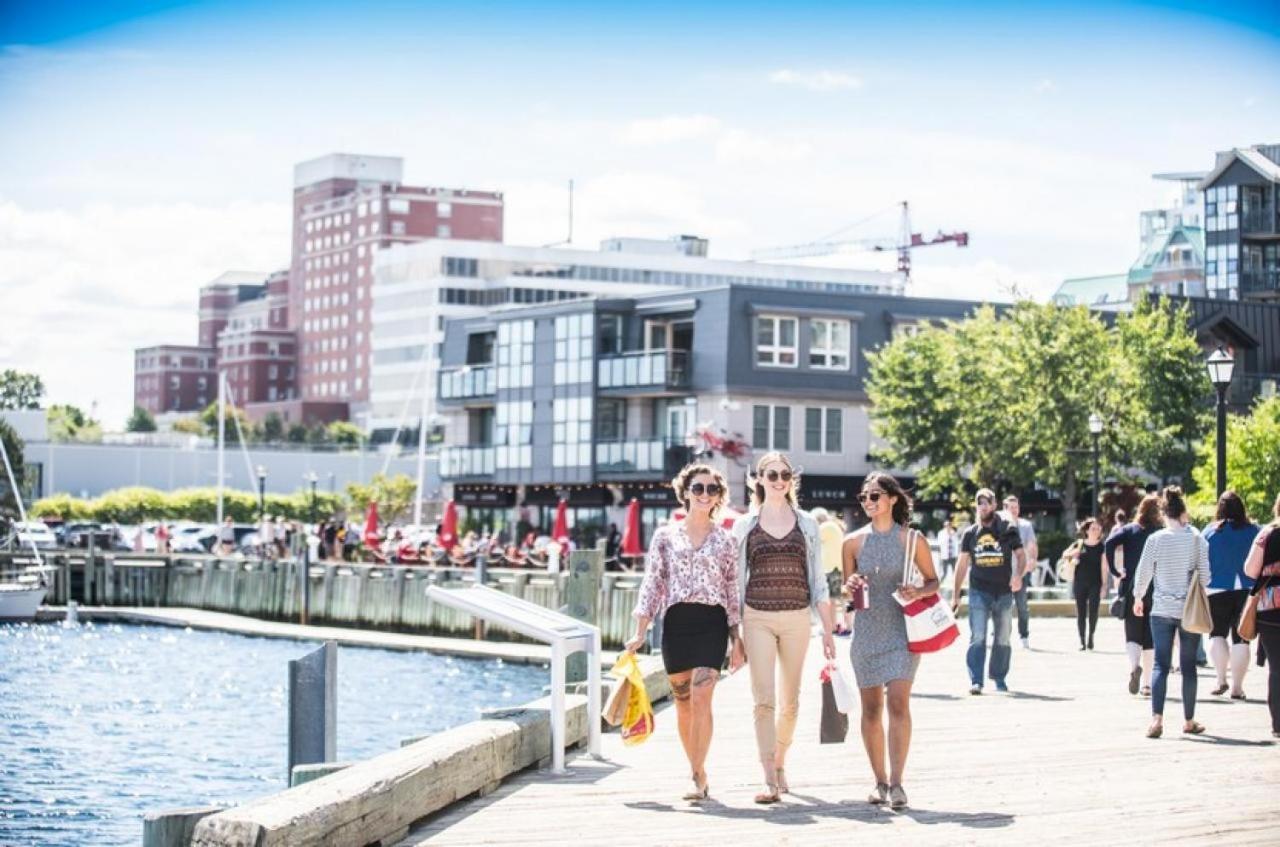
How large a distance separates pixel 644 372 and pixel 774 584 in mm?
55757

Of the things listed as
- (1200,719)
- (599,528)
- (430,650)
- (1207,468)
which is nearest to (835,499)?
(599,528)

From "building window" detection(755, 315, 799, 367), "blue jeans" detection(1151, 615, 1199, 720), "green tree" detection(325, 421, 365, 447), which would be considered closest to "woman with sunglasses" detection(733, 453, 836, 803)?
"blue jeans" detection(1151, 615, 1199, 720)

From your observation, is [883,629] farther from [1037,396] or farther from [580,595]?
[1037,396]

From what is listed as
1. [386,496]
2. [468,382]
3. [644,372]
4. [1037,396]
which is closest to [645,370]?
[644,372]

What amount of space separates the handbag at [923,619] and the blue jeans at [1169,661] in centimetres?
430

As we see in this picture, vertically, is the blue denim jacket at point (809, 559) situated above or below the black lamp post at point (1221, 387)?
below

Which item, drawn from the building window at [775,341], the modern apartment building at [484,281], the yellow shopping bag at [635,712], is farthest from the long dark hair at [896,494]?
the modern apartment building at [484,281]

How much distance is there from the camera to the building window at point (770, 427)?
217 feet

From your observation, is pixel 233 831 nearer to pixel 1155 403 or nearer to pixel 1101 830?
pixel 1101 830

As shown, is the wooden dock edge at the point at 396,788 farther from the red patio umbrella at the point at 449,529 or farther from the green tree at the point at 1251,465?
the red patio umbrella at the point at 449,529

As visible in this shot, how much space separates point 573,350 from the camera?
233 feet

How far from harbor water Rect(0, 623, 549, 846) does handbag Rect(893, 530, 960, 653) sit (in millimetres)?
11527

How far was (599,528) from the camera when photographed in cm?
6931

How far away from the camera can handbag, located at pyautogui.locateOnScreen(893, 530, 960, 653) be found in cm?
1211
